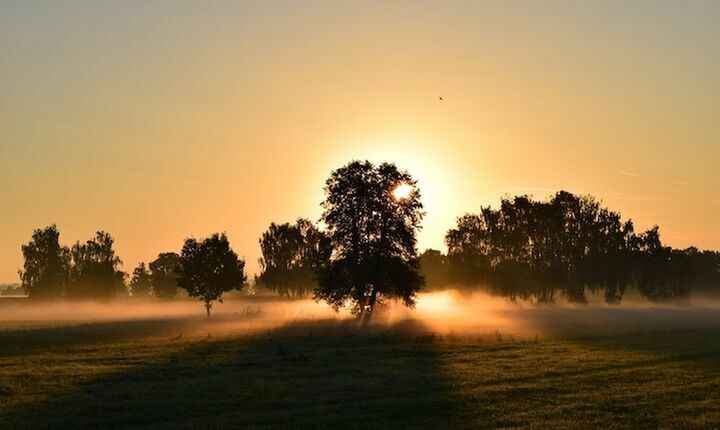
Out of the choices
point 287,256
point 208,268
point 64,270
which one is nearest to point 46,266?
point 64,270

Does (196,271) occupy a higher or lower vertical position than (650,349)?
higher

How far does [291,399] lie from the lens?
2484 cm

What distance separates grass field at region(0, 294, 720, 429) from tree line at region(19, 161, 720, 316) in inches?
1069

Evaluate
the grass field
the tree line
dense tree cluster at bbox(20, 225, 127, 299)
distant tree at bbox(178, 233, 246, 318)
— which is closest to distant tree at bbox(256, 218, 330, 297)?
the tree line

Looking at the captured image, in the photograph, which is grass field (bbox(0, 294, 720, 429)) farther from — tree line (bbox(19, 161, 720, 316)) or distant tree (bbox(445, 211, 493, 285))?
distant tree (bbox(445, 211, 493, 285))

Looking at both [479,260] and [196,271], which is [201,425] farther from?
[479,260]

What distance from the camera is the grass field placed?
21636 millimetres

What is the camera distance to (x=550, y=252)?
132250mm

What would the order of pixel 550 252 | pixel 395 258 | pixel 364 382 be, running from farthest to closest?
pixel 550 252 < pixel 395 258 < pixel 364 382

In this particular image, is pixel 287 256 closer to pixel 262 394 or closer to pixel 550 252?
pixel 550 252

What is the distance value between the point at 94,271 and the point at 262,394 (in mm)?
133628

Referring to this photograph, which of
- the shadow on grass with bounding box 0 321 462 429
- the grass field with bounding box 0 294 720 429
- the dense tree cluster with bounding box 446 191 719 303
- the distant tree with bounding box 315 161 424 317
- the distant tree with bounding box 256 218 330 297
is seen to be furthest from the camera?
the distant tree with bounding box 256 218 330 297

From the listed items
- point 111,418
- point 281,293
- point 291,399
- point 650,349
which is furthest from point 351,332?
point 281,293

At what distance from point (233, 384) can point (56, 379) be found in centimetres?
810
